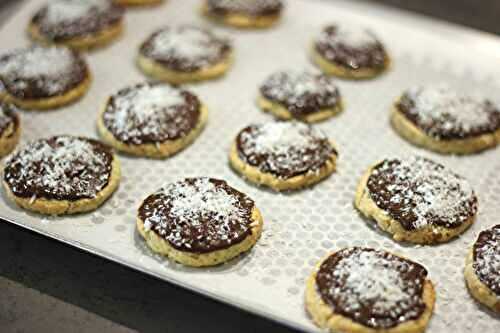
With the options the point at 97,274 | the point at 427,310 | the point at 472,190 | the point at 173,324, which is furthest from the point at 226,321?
the point at 472,190

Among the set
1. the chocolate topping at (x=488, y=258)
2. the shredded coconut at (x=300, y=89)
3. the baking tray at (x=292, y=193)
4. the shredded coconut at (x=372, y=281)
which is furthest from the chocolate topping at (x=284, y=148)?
the chocolate topping at (x=488, y=258)

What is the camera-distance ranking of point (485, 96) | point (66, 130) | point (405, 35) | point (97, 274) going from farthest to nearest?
point (405, 35), point (485, 96), point (66, 130), point (97, 274)

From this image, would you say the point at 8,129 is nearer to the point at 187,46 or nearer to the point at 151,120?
the point at 151,120

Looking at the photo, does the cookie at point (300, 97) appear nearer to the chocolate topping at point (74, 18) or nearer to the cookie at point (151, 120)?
the cookie at point (151, 120)

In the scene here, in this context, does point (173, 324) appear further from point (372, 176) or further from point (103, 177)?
point (372, 176)

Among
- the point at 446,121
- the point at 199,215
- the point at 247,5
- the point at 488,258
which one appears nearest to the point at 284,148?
the point at 199,215

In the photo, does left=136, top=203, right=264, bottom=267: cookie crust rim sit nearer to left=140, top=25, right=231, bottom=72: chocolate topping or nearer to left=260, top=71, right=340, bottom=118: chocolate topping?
left=260, top=71, right=340, bottom=118: chocolate topping
